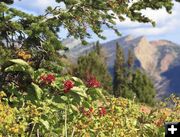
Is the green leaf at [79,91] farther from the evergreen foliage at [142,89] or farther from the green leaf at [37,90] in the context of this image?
the evergreen foliage at [142,89]

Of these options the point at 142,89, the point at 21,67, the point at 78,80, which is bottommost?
the point at 78,80

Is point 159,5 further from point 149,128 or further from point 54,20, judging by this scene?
point 149,128

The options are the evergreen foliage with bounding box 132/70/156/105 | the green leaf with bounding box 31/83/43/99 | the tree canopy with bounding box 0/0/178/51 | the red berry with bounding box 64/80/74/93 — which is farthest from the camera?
the evergreen foliage with bounding box 132/70/156/105

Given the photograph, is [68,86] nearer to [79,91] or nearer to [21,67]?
[79,91]

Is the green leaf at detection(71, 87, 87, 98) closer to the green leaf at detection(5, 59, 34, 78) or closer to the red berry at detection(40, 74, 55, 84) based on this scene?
the red berry at detection(40, 74, 55, 84)

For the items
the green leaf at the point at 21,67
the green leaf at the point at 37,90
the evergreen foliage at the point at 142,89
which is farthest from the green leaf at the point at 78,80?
the evergreen foliage at the point at 142,89

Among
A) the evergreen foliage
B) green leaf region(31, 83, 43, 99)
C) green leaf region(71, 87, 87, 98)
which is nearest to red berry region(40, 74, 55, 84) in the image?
green leaf region(31, 83, 43, 99)

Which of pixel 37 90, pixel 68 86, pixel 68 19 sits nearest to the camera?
pixel 68 86

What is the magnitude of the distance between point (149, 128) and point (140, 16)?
15.1 ft

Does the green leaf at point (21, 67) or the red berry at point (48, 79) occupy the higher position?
the green leaf at point (21, 67)

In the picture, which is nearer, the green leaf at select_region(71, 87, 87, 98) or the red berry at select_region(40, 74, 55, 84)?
the green leaf at select_region(71, 87, 87, 98)

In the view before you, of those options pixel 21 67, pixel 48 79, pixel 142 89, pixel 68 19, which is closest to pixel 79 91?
pixel 48 79

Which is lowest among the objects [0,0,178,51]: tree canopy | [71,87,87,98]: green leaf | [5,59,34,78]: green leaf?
[71,87,87,98]: green leaf

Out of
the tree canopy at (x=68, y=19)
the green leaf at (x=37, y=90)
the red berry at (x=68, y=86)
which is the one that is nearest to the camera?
the red berry at (x=68, y=86)
